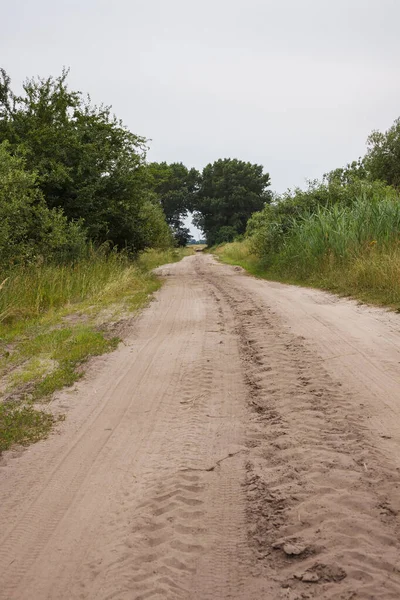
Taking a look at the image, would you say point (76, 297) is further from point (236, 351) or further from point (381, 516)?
point (381, 516)

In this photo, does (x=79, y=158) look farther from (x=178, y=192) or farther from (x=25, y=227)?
(x=178, y=192)

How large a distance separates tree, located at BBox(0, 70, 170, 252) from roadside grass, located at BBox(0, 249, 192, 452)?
8.66 feet

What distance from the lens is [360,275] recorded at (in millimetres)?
12836

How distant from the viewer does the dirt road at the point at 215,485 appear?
252 cm

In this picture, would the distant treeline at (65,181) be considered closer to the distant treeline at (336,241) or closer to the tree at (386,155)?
the distant treeline at (336,241)

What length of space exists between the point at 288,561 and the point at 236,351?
4440mm

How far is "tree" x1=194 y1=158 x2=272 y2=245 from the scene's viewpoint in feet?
235

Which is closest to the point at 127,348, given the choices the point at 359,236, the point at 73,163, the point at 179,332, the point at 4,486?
the point at 179,332

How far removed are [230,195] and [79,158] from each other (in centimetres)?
5416

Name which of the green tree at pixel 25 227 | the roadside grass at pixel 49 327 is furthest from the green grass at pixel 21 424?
the green tree at pixel 25 227

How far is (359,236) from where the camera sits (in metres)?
15.4

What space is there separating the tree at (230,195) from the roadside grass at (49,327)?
55.3m

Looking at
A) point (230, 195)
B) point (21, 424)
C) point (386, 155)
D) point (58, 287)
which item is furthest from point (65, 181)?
point (230, 195)

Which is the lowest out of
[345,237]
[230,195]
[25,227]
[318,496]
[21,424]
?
[21,424]
